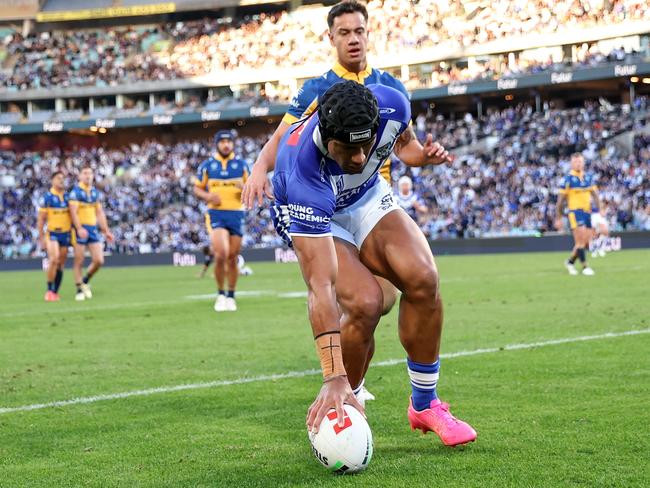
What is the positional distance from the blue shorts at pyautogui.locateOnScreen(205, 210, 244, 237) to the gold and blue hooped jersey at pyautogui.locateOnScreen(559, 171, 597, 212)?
8.83m

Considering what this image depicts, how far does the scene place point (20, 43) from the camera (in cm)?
7069

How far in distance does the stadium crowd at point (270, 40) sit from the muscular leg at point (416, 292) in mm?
42147

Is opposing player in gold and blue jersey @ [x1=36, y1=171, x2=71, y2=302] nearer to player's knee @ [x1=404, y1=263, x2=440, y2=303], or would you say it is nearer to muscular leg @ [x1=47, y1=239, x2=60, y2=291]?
muscular leg @ [x1=47, y1=239, x2=60, y2=291]

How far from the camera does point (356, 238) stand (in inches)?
A: 238

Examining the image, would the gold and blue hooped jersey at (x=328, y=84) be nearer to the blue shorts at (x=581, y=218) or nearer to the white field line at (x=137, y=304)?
the white field line at (x=137, y=304)

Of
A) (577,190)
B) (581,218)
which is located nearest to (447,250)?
(577,190)

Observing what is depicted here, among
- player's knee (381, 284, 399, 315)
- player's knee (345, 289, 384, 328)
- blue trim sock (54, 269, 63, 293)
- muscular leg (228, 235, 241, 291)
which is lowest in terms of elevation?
blue trim sock (54, 269, 63, 293)

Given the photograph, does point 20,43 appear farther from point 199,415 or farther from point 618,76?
point 199,415

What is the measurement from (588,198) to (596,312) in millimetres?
10163

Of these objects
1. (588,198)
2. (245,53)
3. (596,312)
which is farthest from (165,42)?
(596,312)

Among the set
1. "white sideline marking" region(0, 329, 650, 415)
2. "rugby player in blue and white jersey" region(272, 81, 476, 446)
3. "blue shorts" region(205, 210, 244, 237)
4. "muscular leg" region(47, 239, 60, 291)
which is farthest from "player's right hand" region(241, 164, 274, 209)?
"muscular leg" region(47, 239, 60, 291)

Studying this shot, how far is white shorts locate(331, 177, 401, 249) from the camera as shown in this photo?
598cm

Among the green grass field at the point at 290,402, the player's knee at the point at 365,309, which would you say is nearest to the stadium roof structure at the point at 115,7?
the green grass field at the point at 290,402

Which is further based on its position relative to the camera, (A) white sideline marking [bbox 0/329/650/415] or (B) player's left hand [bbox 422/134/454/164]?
(A) white sideline marking [bbox 0/329/650/415]
